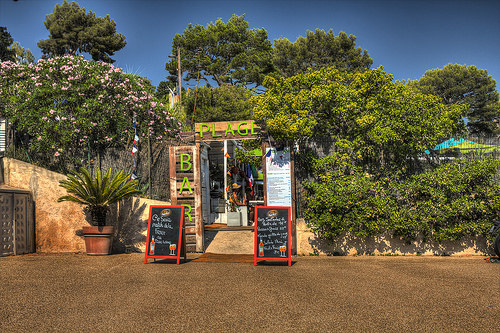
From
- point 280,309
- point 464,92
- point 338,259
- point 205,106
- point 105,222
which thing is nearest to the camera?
point 280,309

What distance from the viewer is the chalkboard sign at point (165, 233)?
306 inches

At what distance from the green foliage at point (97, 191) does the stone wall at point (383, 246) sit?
4.30 meters

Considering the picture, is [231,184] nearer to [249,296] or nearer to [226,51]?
[249,296]

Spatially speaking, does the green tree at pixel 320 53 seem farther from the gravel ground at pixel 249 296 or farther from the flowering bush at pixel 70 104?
the gravel ground at pixel 249 296

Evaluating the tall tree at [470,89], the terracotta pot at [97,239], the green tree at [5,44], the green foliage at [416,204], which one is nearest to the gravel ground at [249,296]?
the green foliage at [416,204]

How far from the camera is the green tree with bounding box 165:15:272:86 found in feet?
93.2

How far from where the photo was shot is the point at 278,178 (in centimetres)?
912

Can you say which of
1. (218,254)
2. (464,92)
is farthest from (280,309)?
(464,92)

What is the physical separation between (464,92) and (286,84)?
96.9 ft

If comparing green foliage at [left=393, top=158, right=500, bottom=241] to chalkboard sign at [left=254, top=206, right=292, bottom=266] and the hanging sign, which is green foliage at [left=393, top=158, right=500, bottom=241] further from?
the hanging sign

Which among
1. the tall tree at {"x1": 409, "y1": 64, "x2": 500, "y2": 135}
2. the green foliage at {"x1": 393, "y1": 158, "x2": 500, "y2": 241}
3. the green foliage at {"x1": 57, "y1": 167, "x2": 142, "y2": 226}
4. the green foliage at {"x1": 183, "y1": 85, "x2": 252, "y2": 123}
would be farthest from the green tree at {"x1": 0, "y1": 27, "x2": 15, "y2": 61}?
the tall tree at {"x1": 409, "y1": 64, "x2": 500, "y2": 135}

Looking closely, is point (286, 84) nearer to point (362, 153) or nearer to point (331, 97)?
point (331, 97)

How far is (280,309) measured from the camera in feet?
14.6

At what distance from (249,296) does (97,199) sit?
5.06 meters
